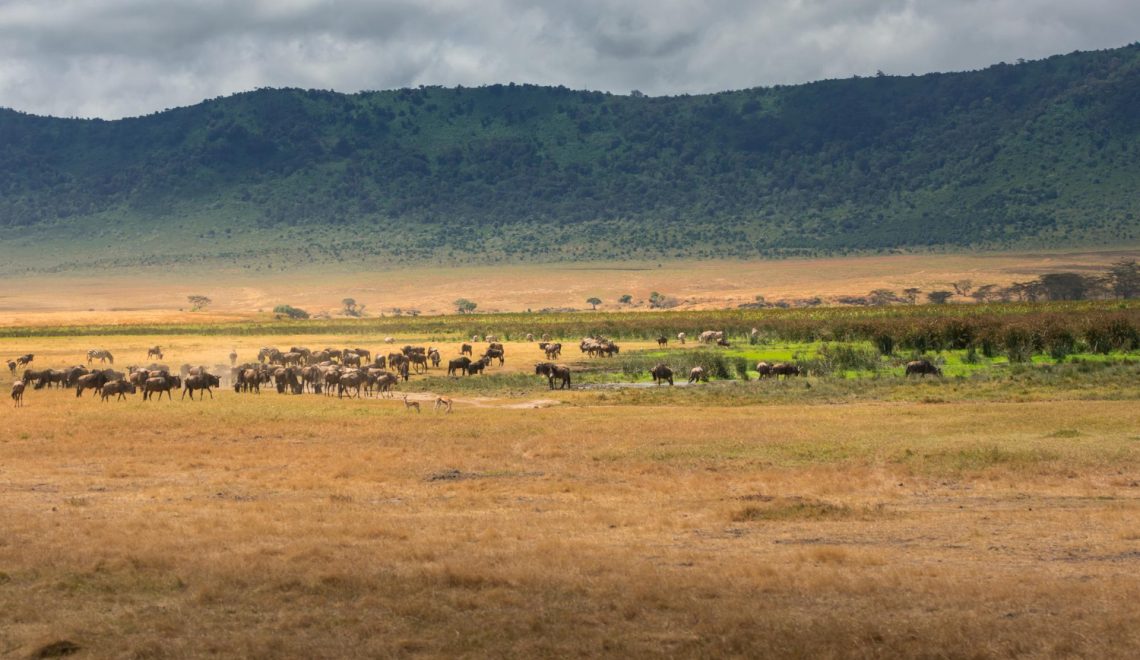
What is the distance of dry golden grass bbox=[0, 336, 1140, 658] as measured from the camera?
37.6 ft

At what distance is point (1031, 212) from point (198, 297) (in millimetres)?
114042

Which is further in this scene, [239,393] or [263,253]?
[263,253]

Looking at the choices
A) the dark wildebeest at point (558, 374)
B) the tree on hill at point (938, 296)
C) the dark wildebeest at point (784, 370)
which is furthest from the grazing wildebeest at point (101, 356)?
the tree on hill at point (938, 296)

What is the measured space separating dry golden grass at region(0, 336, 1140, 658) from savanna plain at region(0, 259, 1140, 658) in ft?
0.18

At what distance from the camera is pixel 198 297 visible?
150750 millimetres

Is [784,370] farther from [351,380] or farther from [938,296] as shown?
[938,296]

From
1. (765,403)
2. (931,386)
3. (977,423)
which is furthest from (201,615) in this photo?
(931,386)

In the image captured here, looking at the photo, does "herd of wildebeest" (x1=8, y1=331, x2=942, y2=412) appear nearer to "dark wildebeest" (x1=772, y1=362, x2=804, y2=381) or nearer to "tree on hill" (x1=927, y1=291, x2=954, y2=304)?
"dark wildebeest" (x1=772, y1=362, x2=804, y2=381)

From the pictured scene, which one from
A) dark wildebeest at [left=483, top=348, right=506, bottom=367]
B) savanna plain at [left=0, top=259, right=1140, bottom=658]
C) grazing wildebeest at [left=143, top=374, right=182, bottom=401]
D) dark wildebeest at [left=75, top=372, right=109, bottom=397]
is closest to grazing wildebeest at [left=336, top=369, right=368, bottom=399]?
savanna plain at [left=0, top=259, right=1140, bottom=658]

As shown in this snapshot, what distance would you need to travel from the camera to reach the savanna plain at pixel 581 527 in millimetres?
11492

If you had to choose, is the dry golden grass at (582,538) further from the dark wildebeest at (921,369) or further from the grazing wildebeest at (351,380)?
the dark wildebeest at (921,369)

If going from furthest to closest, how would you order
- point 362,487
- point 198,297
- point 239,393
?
point 198,297 → point 239,393 → point 362,487

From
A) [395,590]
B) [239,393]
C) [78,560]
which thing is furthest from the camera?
[239,393]

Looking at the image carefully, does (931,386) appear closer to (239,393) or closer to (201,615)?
(239,393)
